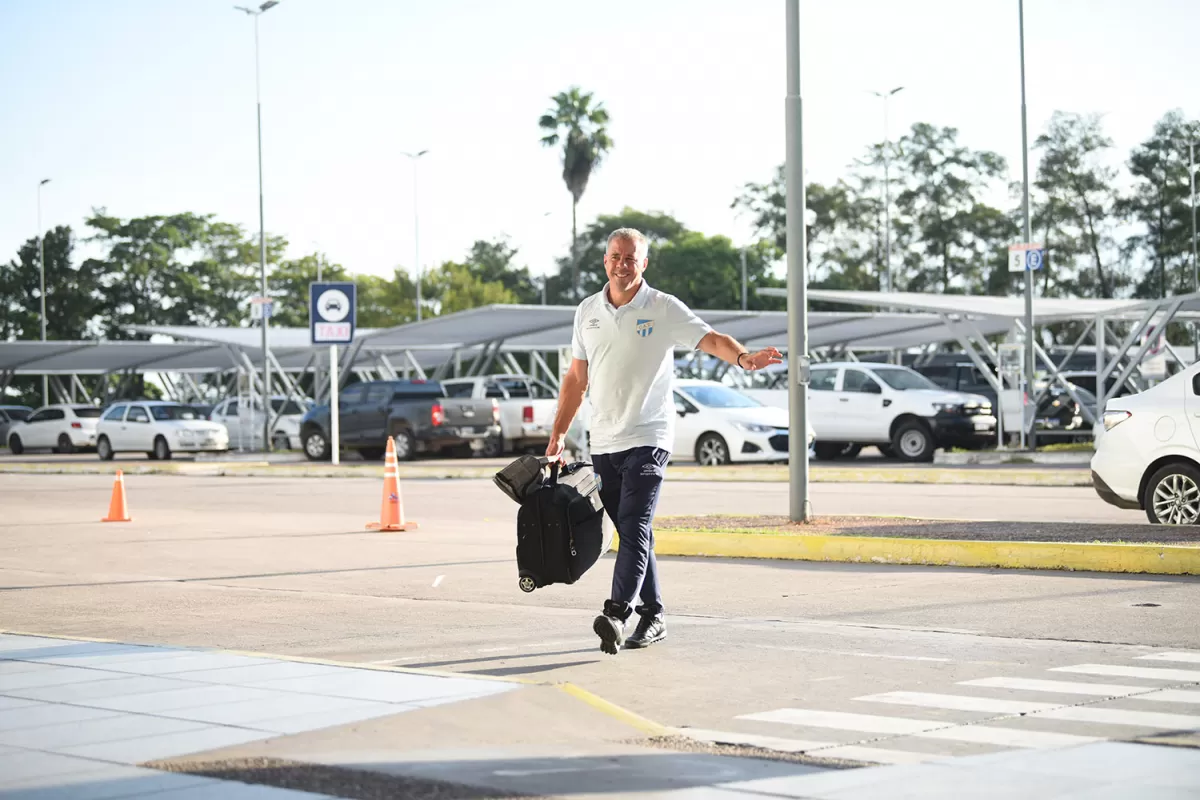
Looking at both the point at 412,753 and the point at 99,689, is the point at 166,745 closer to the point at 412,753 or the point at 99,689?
the point at 412,753

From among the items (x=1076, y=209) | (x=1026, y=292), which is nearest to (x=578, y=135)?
(x=1076, y=209)

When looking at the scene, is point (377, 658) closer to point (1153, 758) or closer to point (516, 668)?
point (516, 668)

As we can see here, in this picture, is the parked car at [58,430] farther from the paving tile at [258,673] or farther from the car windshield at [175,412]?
the paving tile at [258,673]

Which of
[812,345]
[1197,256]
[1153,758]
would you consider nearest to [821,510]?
[1153,758]

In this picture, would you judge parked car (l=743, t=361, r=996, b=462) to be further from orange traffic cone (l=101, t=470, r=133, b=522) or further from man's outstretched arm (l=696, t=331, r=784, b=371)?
man's outstretched arm (l=696, t=331, r=784, b=371)

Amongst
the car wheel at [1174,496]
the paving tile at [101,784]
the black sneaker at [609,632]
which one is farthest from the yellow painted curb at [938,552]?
the paving tile at [101,784]

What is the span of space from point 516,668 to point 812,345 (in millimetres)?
38583

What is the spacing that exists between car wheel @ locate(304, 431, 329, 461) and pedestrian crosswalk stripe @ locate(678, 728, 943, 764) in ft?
98.4

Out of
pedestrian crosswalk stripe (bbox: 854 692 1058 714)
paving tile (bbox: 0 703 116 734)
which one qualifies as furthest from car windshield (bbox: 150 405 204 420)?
pedestrian crosswalk stripe (bbox: 854 692 1058 714)

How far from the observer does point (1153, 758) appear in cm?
510

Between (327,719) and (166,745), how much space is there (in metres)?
0.61

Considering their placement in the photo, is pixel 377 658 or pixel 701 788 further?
pixel 377 658

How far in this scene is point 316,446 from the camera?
3541 cm

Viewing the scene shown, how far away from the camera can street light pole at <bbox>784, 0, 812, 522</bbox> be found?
44.7ft
